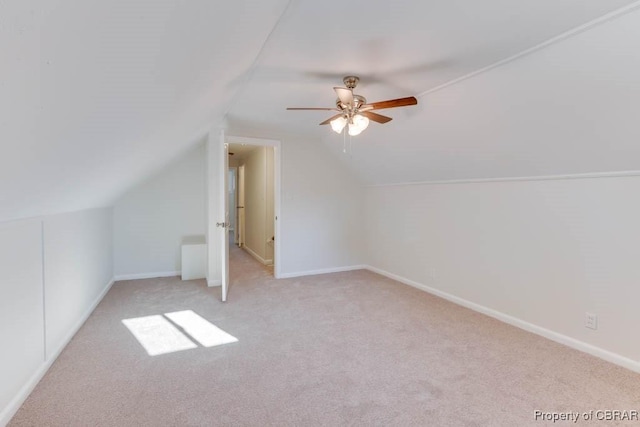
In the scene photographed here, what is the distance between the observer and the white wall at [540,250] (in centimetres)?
219

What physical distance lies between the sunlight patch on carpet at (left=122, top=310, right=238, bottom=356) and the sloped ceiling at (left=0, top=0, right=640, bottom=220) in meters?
1.21

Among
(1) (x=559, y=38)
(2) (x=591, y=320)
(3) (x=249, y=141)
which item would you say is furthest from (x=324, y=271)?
(1) (x=559, y=38)

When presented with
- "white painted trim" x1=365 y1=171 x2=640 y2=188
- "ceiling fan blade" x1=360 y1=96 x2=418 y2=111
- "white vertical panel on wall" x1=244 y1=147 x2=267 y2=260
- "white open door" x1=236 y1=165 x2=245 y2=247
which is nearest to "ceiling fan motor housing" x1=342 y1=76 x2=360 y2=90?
"ceiling fan blade" x1=360 y1=96 x2=418 y2=111

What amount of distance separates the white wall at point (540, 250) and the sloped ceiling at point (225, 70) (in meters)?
0.23

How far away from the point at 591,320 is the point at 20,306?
12.9ft

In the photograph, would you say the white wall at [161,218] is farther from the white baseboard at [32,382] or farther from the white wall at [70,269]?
the white baseboard at [32,382]

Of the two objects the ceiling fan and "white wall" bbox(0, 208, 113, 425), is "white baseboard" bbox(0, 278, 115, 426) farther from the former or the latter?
the ceiling fan

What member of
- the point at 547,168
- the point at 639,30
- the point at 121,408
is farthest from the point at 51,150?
the point at 547,168

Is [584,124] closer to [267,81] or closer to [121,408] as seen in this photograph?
[267,81]

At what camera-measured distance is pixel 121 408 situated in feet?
5.63

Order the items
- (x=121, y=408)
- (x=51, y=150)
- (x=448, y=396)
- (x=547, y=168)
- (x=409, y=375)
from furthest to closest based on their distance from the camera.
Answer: (x=547, y=168), (x=409, y=375), (x=448, y=396), (x=121, y=408), (x=51, y=150)

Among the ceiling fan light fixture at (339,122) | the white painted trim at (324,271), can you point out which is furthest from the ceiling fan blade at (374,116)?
the white painted trim at (324,271)

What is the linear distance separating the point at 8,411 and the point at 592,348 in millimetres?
3845

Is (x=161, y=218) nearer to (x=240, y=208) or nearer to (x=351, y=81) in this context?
(x=240, y=208)
